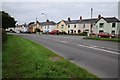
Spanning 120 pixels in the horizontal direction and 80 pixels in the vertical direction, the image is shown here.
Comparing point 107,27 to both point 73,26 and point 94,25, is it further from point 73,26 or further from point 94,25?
point 73,26

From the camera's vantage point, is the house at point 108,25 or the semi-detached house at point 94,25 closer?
the house at point 108,25

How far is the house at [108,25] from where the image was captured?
234 ft

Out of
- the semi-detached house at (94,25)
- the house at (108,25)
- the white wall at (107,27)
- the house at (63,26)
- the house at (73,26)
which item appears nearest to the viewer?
the white wall at (107,27)

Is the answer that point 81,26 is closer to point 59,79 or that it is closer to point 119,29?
point 119,29

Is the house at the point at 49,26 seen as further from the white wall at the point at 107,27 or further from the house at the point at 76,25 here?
the white wall at the point at 107,27

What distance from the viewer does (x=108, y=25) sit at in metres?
73.8

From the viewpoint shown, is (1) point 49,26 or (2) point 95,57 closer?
(2) point 95,57

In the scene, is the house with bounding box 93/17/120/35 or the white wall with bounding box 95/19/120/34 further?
the house with bounding box 93/17/120/35

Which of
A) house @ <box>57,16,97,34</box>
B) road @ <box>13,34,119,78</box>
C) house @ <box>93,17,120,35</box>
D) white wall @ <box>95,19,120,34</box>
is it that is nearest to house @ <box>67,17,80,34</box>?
house @ <box>57,16,97,34</box>

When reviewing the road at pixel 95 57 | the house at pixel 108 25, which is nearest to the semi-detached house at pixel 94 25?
the house at pixel 108 25

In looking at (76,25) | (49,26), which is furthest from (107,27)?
(49,26)

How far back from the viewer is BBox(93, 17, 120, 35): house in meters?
71.2

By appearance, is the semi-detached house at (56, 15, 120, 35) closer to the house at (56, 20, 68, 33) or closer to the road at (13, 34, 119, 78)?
the house at (56, 20, 68, 33)

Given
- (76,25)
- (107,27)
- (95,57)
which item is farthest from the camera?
(76,25)
